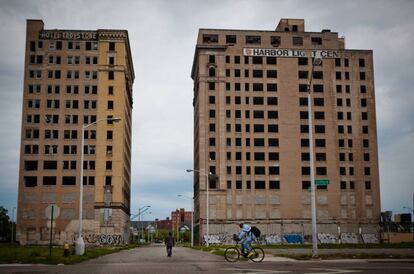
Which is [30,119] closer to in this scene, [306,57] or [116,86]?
[116,86]

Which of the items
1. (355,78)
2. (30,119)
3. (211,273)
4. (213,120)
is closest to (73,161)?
(30,119)

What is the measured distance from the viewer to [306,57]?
378 feet

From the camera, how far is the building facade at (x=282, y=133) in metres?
108

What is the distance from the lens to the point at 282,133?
4400 inches

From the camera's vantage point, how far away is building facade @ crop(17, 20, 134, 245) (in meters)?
103

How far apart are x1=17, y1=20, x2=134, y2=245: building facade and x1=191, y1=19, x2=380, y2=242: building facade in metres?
16.7

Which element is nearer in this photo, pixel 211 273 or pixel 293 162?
pixel 211 273

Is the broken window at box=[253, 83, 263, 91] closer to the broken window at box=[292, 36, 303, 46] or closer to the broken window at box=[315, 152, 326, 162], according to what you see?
the broken window at box=[292, 36, 303, 46]

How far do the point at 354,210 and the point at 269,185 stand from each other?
58.7ft

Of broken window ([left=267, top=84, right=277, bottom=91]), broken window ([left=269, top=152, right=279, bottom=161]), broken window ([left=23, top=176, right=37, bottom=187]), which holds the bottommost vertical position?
broken window ([left=23, top=176, right=37, bottom=187])

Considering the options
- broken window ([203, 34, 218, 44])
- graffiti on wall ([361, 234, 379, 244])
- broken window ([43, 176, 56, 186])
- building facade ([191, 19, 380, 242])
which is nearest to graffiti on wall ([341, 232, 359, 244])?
building facade ([191, 19, 380, 242])

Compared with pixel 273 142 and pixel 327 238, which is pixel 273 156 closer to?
pixel 273 142

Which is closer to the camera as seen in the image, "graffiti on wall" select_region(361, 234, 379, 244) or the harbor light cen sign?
"graffiti on wall" select_region(361, 234, 379, 244)

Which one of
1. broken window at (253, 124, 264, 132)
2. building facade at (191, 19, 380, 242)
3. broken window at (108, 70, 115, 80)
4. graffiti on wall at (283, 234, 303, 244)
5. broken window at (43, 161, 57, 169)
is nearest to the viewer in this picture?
broken window at (43, 161, 57, 169)
